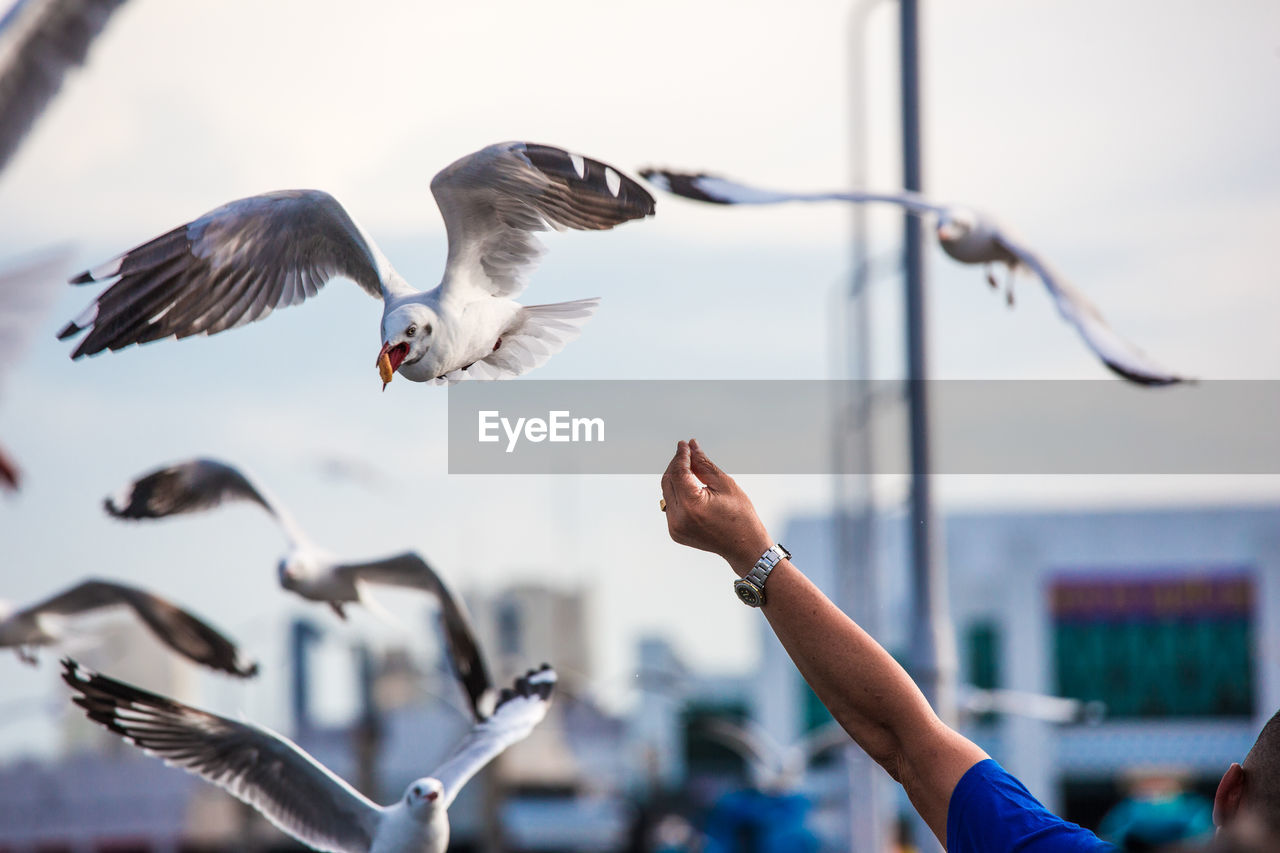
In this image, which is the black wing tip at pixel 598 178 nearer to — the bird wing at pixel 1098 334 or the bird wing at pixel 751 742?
the bird wing at pixel 1098 334

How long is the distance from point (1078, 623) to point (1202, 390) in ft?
77.8

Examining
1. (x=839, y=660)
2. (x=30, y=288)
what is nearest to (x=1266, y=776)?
(x=839, y=660)

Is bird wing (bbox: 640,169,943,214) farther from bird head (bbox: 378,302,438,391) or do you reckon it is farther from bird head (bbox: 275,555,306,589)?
bird head (bbox: 275,555,306,589)

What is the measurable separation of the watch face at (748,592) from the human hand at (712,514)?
27 millimetres

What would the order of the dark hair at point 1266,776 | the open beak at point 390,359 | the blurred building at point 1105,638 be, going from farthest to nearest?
the blurred building at point 1105,638
the open beak at point 390,359
the dark hair at point 1266,776

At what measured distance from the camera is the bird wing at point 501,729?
233 cm

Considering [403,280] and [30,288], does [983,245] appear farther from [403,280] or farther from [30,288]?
[30,288]

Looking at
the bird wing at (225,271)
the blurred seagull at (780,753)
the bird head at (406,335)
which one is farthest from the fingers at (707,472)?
the blurred seagull at (780,753)

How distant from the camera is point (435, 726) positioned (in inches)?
910

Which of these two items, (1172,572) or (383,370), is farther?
(1172,572)

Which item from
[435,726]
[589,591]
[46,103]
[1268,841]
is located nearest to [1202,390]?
[1268,841]

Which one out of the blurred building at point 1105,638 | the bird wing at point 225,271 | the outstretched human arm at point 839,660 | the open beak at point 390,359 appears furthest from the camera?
the blurred building at point 1105,638

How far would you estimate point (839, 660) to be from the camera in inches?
73.1

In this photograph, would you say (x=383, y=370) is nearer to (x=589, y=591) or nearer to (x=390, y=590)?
(x=390, y=590)
